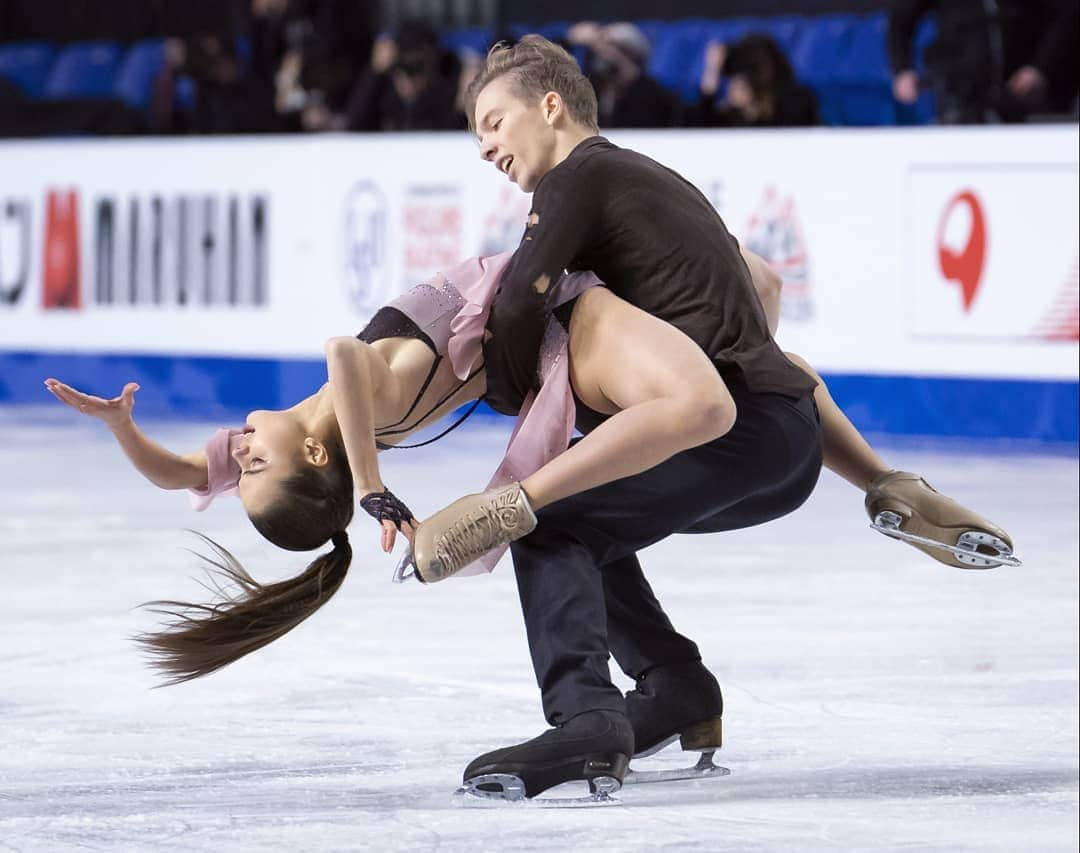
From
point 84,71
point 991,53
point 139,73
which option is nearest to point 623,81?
point 991,53

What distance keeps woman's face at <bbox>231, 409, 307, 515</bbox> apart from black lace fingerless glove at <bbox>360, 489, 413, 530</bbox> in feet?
0.72

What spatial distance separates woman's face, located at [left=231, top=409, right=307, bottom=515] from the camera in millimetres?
3309

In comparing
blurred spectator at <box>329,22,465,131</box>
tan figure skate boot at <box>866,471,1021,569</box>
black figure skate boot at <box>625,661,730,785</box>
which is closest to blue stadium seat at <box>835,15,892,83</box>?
blurred spectator at <box>329,22,465,131</box>

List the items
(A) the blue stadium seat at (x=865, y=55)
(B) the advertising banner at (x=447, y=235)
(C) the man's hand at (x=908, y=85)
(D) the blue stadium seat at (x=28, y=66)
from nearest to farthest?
(B) the advertising banner at (x=447, y=235) < (C) the man's hand at (x=908, y=85) < (A) the blue stadium seat at (x=865, y=55) < (D) the blue stadium seat at (x=28, y=66)

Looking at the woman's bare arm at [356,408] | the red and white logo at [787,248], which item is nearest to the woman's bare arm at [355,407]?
the woman's bare arm at [356,408]

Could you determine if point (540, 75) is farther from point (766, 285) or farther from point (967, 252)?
point (967, 252)

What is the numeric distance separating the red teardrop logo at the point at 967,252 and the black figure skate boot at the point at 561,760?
15.6 feet

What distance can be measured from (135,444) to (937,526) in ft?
4.46

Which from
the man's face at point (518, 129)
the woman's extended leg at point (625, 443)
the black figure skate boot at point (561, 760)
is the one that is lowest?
the black figure skate boot at point (561, 760)

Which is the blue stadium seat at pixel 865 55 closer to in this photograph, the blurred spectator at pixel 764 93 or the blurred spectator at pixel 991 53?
the blurred spectator at pixel 991 53

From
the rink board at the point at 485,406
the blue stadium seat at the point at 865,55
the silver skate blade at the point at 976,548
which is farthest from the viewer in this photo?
the blue stadium seat at the point at 865,55

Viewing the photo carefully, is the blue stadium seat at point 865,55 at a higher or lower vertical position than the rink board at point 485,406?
higher

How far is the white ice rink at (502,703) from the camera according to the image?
3.10m

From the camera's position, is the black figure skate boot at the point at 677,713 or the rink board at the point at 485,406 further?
the rink board at the point at 485,406
